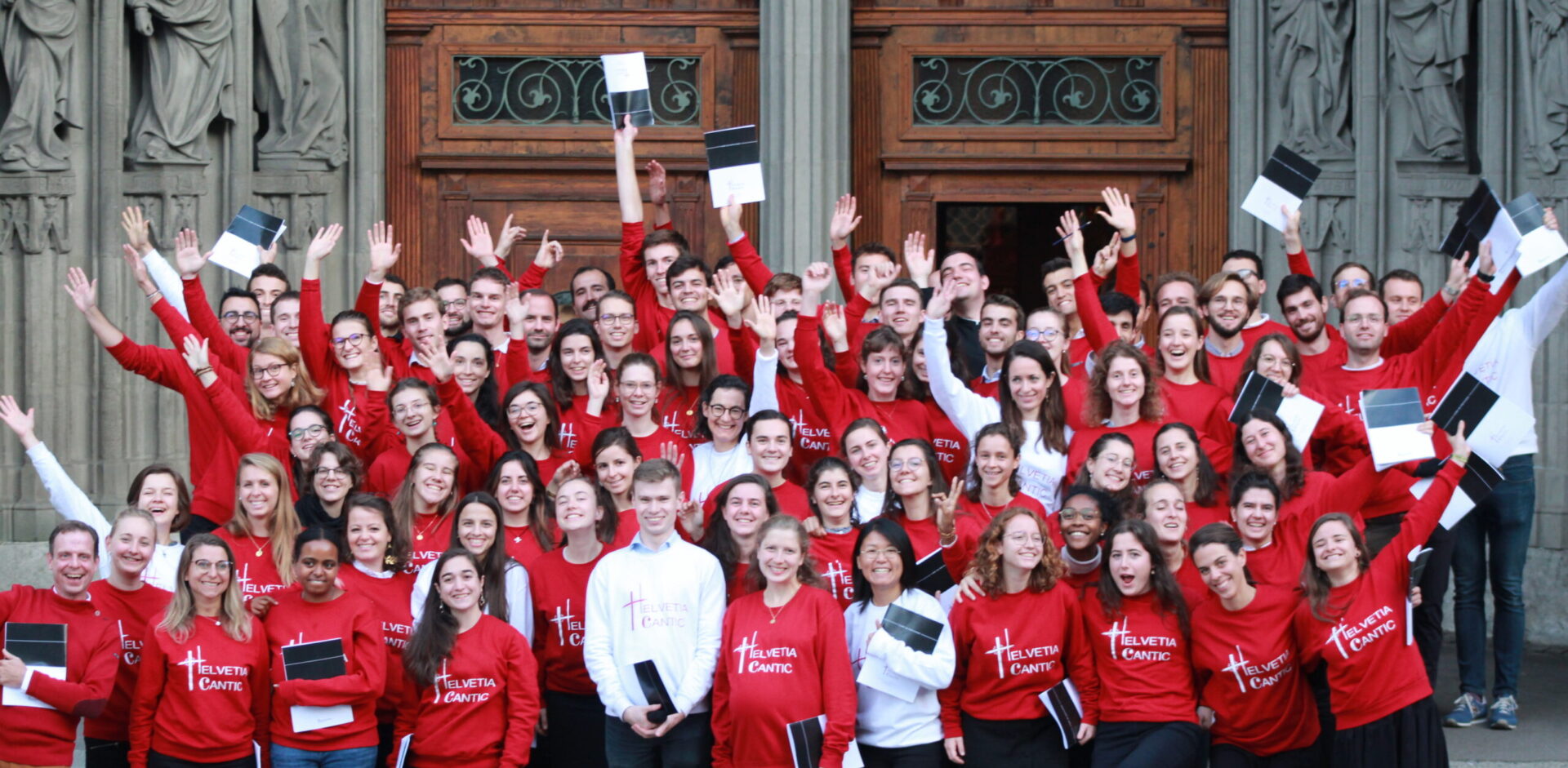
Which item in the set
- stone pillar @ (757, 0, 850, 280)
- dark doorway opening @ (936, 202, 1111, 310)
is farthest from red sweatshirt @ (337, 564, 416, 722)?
dark doorway opening @ (936, 202, 1111, 310)

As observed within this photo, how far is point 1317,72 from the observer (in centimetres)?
998

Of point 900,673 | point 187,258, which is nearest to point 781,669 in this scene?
point 900,673

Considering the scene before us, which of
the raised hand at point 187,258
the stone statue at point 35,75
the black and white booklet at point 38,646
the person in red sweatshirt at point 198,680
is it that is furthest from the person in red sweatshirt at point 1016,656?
the stone statue at point 35,75

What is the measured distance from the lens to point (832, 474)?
6.59 metres

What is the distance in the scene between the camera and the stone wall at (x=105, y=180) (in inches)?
378

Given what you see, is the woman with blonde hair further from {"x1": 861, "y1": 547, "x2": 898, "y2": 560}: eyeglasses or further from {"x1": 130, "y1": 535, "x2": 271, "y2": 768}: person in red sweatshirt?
{"x1": 861, "y1": 547, "x2": 898, "y2": 560}: eyeglasses

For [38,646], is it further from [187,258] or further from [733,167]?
[733,167]

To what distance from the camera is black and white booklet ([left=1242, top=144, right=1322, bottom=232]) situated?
26.6ft

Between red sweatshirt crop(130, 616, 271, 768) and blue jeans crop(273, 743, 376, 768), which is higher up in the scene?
red sweatshirt crop(130, 616, 271, 768)

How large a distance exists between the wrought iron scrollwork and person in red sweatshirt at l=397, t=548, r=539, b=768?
15.8 ft

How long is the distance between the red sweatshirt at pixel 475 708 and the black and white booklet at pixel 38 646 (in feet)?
4.00

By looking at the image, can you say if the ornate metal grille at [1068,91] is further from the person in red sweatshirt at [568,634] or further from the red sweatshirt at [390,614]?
the red sweatshirt at [390,614]

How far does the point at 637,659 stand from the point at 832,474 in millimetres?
1014

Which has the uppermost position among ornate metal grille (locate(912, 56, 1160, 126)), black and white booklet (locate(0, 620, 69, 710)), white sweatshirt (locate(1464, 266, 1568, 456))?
ornate metal grille (locate(912, 56, 1160, 126))
